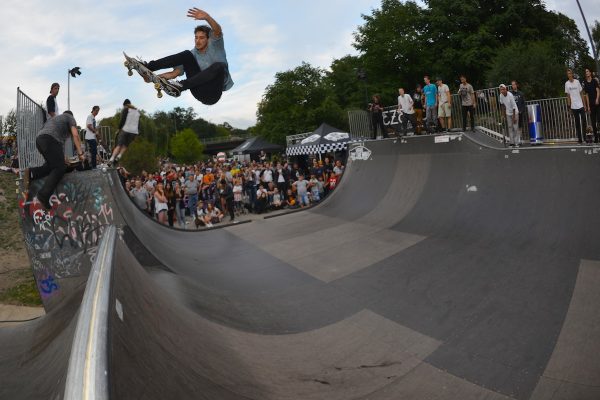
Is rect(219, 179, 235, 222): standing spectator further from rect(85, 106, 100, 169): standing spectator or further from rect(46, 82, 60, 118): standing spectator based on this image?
rect(46, 82, 60, 118): standing spectator

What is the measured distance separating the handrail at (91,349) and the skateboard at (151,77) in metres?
4.41

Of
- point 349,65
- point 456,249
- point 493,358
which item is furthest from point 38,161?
point 349,65

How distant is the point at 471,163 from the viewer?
7.91 metres

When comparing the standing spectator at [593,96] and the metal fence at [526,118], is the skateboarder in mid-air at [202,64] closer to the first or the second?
the metal fence at [526,118]

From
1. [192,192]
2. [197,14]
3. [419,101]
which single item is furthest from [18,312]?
[419,101]

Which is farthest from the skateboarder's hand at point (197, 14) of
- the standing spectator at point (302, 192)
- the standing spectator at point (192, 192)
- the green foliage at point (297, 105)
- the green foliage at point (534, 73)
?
the green foliage at point (297, 105)

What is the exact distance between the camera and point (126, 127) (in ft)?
22.4

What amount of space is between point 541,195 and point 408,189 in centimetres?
286

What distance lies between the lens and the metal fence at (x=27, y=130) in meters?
6.66

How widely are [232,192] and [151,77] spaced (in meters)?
7.95

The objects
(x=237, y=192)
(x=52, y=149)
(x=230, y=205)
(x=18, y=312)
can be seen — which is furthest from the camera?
(x=237, y=192)

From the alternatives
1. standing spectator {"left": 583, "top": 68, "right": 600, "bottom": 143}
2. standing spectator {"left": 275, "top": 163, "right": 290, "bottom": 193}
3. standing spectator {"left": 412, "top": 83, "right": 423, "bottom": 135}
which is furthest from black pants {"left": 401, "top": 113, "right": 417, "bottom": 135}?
standing spectator {"left": 275, "top": 163, "right": 290, "bottom": 193}

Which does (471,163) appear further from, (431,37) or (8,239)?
(431,37)

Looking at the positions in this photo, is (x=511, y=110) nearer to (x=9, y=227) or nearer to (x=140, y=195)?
(x=140, y=195)
